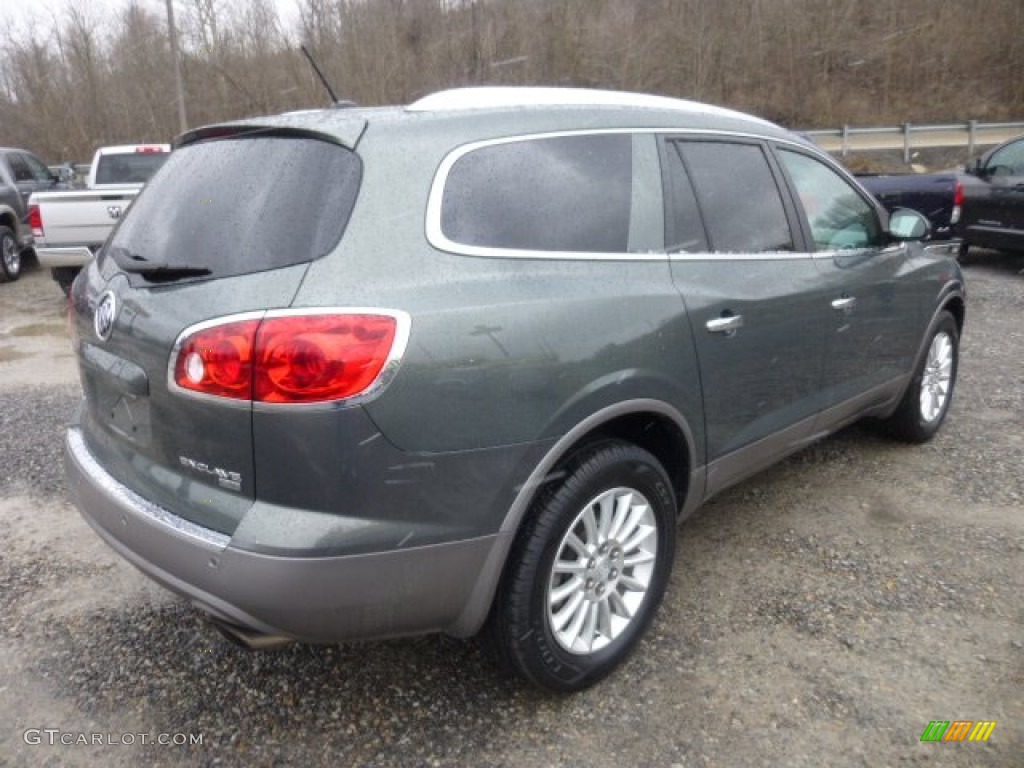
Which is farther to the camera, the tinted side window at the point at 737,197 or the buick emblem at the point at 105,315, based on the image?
the tinted side window at the point at 737,197

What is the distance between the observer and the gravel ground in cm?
228

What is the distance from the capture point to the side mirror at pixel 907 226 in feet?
12.5

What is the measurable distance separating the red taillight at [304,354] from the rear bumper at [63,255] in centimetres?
773

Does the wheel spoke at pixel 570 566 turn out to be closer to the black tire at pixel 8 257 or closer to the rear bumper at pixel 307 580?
the rear bumper at pixel 307 580

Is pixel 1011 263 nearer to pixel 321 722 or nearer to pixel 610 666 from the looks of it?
pixel 610 666

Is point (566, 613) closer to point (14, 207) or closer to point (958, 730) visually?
point (958, 730)

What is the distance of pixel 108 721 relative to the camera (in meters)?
2.41

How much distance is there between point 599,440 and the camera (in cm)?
243

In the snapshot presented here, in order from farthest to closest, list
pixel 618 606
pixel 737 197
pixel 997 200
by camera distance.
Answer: pixel 997 200 → pixel 737 197 → pixel 618 606

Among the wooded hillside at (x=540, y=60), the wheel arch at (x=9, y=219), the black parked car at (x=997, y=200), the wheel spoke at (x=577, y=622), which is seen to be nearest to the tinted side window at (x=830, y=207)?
the wheel spoke at (x=577, y=622)

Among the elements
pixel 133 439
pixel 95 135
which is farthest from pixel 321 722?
pixel 95 135

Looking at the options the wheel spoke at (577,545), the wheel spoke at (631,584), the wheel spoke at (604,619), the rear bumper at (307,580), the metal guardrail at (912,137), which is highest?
the metal guardrail at (912,137)

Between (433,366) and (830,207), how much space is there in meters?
2.48

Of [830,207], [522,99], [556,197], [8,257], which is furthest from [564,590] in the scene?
[8,257]
